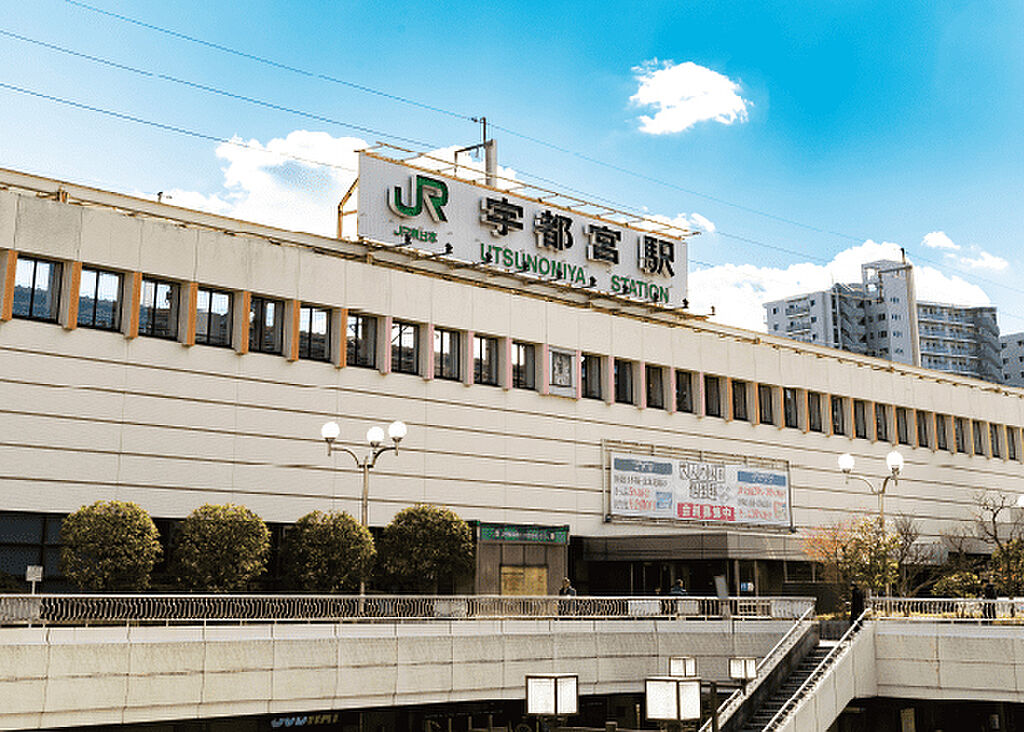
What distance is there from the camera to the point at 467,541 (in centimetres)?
3525

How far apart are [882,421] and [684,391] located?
14.7 metres

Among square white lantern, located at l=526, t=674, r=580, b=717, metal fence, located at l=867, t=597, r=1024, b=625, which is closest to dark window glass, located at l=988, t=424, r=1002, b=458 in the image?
Answer: metal fence, located at l=867, t=597, r=1024, b=625

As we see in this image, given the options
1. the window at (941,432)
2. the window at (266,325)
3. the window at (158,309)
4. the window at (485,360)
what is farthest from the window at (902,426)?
the window at (158,309)

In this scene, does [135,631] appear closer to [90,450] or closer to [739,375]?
[90,450]

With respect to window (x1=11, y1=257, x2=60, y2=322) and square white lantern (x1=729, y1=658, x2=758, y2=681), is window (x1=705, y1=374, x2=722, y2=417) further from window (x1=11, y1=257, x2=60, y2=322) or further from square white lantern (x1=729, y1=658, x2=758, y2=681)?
square white lantern (x1=729, y1=658, x2=758, y2=681)

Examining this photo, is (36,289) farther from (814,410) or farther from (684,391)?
(814,410)

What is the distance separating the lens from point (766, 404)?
50781mm

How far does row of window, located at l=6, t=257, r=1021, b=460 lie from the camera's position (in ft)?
106

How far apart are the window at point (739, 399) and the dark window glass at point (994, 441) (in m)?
20.6

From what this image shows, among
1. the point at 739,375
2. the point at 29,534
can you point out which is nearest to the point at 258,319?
the point at 29,534

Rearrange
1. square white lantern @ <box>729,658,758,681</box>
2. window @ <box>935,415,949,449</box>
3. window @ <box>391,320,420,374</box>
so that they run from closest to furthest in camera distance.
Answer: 1. square white lantern @ <box>729,658,758,681</box>
2. window @ <box>391,320,420,374</box>
3. window @ <box>935,415,949,449</box>

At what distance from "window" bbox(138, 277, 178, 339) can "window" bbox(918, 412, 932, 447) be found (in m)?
40.0

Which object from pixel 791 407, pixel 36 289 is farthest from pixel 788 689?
pixel 791 407

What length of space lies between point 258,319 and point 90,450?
6791 millimetres
